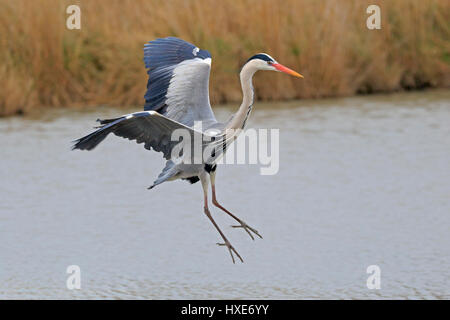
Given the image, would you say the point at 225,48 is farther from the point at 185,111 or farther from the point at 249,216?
the point at 185,111

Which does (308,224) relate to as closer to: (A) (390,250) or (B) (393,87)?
(A) (390,250)

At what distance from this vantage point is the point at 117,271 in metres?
7.11

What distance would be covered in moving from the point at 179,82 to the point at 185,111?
0.22 metres

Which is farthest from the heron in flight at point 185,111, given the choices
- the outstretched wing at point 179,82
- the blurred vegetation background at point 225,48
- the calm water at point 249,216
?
the blurred vegetation background at point 225,48

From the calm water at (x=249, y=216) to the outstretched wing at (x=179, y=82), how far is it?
1.14 m

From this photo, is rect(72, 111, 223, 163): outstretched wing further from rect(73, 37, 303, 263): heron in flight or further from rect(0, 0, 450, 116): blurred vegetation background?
rect(0, 0, 450, 116): blurred vegetation background

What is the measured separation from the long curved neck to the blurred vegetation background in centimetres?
652

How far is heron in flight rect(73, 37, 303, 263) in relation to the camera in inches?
248

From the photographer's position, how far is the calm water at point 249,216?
682 cm

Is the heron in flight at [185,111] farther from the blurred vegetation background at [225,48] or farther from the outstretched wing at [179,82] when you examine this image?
the blurred vegetation background at [225,48]

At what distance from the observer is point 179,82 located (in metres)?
7.03

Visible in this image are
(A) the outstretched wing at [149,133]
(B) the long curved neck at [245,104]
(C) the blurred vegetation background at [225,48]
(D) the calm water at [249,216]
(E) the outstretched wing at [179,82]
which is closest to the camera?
(A) the outstretched wing at [149,133]

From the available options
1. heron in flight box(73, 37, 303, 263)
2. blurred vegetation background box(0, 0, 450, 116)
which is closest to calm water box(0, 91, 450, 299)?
heron in flight box(73, 37, 303, 263)
